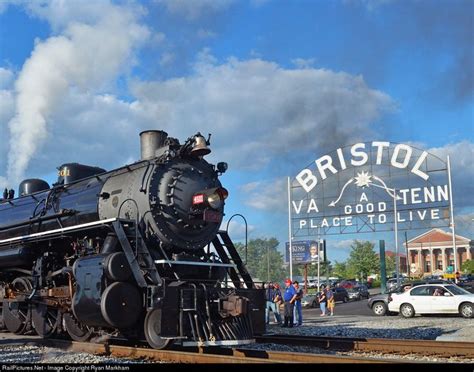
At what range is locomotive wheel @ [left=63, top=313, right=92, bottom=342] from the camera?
10.4 m

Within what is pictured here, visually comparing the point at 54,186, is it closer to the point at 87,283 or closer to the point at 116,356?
the point at 87,283

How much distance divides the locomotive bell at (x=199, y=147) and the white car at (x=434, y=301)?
1474 centimetres

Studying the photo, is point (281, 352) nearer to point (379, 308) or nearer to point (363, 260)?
point (379, 308)

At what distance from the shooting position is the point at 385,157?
37.6m

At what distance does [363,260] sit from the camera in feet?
244

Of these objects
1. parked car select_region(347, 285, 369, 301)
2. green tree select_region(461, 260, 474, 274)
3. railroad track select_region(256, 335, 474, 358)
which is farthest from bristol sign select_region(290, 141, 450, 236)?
green tree select_region(461, 260, 474, 274)

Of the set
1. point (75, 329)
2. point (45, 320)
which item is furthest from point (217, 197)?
point (45, 320)

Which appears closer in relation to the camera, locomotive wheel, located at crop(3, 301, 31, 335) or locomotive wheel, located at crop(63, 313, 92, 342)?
locomotive wheel, located at crop(63, 313, 92, 342)

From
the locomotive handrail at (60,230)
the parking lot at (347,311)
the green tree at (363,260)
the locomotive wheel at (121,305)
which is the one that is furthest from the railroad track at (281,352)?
the green tree at (363,260)

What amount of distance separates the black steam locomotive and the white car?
13375mm

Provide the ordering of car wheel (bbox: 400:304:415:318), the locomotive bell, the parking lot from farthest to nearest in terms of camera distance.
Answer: the parking lot < car wheel (bbox: 400:304:415:318) < the locomotive bell

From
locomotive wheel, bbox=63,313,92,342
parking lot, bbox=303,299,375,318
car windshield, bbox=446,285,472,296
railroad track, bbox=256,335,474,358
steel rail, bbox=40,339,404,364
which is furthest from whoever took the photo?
parking lot, bbox=303,299,375,318

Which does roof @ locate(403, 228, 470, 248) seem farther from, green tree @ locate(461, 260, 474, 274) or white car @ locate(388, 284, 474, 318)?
white car @ locate(388, 284, 474, 318)
